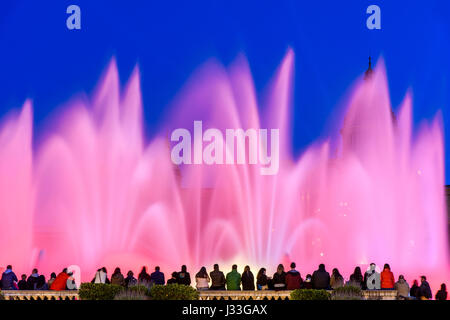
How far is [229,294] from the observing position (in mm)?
23672

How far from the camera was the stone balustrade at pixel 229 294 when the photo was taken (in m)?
23.4

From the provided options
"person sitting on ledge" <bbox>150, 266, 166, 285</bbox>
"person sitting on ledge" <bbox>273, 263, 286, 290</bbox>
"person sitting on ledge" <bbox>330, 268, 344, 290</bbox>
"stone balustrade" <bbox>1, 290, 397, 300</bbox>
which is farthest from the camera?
"person sitting on ledge" <bbox>150, 266, 166, 285</bbox>

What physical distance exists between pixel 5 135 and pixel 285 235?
1492 cm

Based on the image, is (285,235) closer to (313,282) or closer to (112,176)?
(112,176)

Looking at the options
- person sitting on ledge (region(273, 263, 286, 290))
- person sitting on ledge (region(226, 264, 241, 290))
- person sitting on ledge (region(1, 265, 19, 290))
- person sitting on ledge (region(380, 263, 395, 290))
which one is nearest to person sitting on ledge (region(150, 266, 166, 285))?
person sitting on ledge (region(226, 264, 241, 290))

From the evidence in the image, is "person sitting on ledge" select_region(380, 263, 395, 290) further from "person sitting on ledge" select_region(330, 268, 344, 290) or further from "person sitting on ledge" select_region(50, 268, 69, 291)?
"person sitting on ledge" select_region(50, 268, 69, 291)

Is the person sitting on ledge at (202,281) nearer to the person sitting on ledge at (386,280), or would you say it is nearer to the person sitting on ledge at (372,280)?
the person sitting on ledge at (372,280)

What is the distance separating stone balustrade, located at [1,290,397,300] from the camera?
76.7 ft

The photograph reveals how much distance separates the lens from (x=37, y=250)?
45.5 meters

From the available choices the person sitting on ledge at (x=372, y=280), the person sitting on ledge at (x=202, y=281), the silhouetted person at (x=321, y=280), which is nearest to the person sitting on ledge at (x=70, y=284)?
the person sitting on ledge at (x=202, y=281)
